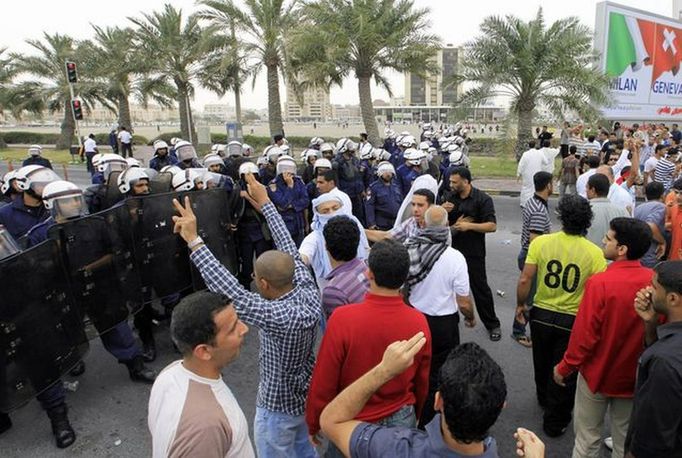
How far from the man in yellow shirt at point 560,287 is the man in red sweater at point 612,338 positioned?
1.21 ft

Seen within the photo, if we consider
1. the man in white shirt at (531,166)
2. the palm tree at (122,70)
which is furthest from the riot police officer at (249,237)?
the palm tree at (122,70)

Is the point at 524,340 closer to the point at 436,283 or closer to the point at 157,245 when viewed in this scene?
the point at 436,283

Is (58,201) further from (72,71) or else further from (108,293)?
(72,71)

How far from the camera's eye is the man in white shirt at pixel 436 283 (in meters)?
3.26

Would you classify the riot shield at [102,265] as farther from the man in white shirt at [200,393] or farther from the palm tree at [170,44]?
the palm tree at [170,44]

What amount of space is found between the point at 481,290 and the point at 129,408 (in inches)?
134

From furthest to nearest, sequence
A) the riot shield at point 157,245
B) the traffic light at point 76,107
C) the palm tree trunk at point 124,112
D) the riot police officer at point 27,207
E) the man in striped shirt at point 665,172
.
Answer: the palm tree trunk at point 124,112 → the traffic light at point 76,107 → the man in striped shirt at point 665,172 → the riot police officer at point 27,207 → the riot shield at point 157,245

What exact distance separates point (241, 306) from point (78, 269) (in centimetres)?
206

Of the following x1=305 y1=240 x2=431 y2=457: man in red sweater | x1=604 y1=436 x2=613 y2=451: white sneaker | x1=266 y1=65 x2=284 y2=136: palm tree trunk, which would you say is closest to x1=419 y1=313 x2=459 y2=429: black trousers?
x1=305 y1=240 x2=431 y2=457: man in red sweater

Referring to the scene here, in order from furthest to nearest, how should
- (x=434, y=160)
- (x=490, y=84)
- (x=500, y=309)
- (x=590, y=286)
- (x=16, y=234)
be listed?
(x=490, y=84) → (x=434, y=160) → (x=500, y=309) → (x=16, y=234) → (x=590, y=286)

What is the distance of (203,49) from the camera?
66.3ft

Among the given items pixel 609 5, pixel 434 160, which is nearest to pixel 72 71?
pixel 434 160

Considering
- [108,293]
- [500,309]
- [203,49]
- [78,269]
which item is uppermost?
[203,49]

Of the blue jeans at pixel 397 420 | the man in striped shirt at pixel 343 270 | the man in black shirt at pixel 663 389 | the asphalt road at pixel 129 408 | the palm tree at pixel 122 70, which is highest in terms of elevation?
the palm tree at pixel 122 70
